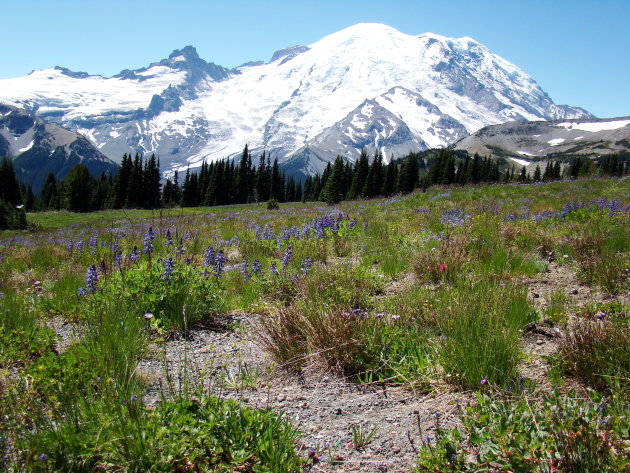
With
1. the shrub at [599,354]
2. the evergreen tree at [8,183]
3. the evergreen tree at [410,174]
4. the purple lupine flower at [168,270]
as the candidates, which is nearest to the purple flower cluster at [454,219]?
the shrub at [599,354]

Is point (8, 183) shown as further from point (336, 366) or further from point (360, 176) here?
point (336, 366)

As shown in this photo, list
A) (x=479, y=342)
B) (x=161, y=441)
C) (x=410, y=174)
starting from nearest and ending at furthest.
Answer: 1. (x=161, y=441)
2. (x=479, y=342)
3. (x=410, y=174)

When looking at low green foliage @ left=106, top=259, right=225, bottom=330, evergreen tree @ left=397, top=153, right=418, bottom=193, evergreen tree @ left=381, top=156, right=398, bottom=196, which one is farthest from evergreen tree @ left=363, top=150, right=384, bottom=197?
low green foliage @ left=106, top=259, right=225, bottom=330

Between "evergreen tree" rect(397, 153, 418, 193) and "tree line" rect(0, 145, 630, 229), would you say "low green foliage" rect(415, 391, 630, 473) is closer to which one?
"tree line" rect(0, 145, 630, 229)

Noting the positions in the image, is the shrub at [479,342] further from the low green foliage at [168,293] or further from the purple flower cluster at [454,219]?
the purple flower cluster at [454,219]

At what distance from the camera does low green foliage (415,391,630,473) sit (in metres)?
1.77

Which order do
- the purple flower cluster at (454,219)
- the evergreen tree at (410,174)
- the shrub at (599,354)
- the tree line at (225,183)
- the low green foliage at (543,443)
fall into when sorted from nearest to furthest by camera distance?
the low green foliage at (543,443) < the shrub at (599,354) < the purple flower cluster at (454,219) < the tree line at (225,183) < the evergreen tree at (410,174)

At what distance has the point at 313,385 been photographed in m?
3.26

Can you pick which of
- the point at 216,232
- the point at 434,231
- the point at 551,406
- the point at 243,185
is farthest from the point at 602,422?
the point at 243,185

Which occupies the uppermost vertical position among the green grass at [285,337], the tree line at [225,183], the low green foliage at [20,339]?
the tree line at [225,183]

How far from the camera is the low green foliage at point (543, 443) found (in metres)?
1.77

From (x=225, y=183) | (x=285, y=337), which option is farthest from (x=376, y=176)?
(x=285, y=337)

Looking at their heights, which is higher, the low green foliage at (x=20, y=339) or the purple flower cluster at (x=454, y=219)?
the purple flower cluster at (x=454, y=219)

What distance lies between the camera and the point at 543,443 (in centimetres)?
188
